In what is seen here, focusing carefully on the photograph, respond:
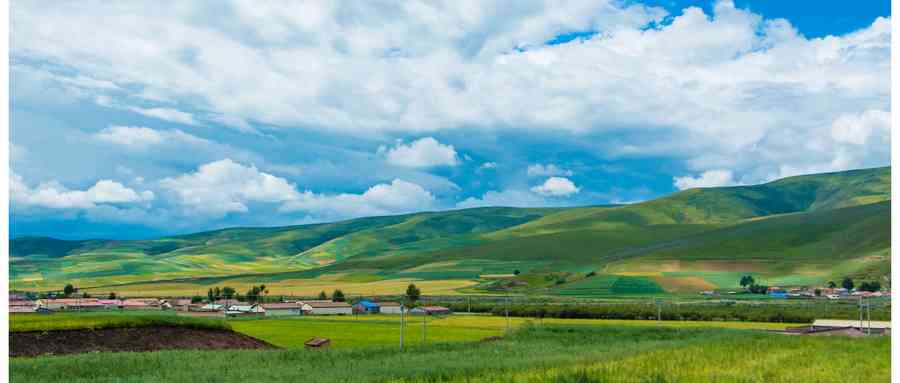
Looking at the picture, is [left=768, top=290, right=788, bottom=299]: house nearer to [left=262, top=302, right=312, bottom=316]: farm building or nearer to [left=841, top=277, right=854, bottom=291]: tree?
[left=841, top=277, right=854, bottom=291]: tree

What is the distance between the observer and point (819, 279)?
7377 inches

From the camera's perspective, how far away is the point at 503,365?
2375 centimetres

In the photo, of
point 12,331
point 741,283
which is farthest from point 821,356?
point 741,283

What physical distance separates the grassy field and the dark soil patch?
32.6ft

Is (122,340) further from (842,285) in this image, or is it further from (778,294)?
(842,285)

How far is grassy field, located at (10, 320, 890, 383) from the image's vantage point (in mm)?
18734

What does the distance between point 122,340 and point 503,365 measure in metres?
30.6

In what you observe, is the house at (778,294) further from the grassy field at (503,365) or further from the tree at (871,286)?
the grassy field at (503,365)

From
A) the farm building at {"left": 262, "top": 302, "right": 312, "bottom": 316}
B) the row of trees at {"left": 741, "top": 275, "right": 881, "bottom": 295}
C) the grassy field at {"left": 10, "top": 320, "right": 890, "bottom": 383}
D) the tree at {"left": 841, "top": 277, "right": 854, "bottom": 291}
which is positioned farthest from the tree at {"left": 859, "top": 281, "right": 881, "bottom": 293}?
the grassy field at {"left": 10, "top": 320, "right": 890, "bottom": 383}

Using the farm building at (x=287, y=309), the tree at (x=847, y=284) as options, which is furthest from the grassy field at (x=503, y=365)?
the tree at (x=847, y=284)

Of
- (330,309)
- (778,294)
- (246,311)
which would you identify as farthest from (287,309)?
(778,294)

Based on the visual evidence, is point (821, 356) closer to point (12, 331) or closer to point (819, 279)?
point (12, 331)

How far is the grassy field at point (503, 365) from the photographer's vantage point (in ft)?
61.5

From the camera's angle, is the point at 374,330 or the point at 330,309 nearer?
the point at 374,330
